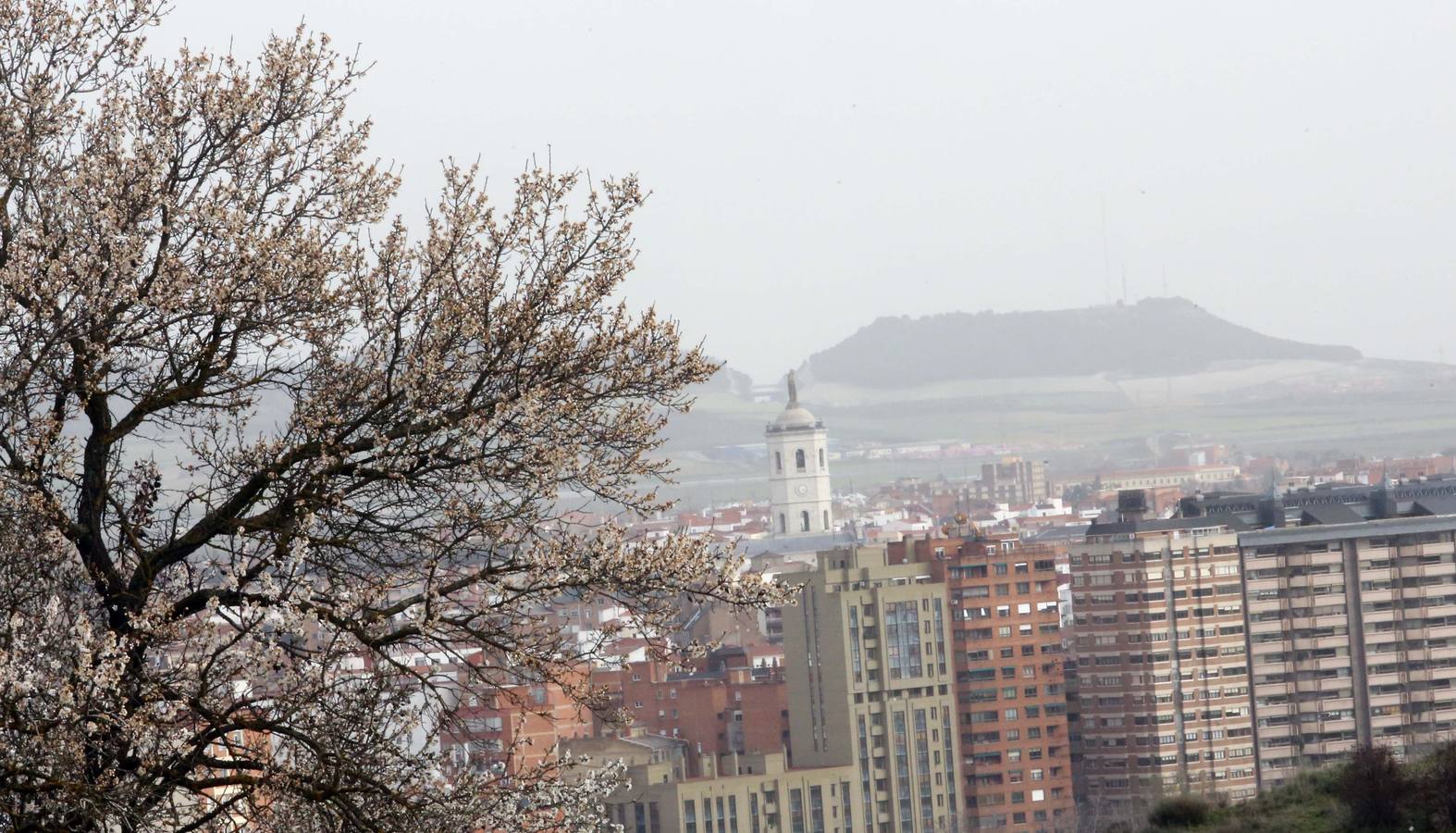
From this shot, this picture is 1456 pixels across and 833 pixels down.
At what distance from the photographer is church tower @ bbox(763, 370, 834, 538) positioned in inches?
6289

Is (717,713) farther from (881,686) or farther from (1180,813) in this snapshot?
(1180,813)

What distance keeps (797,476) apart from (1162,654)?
108 meters

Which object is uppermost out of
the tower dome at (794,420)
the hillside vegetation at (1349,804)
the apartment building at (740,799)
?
the tower dome at (794,420)

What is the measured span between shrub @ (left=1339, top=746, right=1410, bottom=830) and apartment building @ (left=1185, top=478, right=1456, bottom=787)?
35.3 meters

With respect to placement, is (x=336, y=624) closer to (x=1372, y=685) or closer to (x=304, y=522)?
(x=304, y=522)

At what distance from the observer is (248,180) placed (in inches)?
256

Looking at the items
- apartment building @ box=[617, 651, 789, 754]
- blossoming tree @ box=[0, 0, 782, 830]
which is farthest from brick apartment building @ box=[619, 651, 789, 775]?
blossoming tree @ box=[0, 0, 782, 830]

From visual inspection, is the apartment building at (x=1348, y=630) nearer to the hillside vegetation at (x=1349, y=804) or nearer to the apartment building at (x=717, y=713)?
the apartment building at (x=717, y=713)

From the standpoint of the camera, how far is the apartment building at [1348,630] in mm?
52594

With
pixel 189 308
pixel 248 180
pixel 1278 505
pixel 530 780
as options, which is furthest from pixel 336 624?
pixel 1278 505

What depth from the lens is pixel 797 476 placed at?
161 meters

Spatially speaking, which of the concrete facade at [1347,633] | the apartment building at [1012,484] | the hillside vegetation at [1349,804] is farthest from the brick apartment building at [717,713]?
the apartment building at [1012,484]

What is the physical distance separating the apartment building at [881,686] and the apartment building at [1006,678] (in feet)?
1.78

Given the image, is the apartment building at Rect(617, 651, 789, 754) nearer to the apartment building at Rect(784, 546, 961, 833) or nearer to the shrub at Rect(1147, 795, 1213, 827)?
the apartment building at Rect(784, 546, 961, 833)
